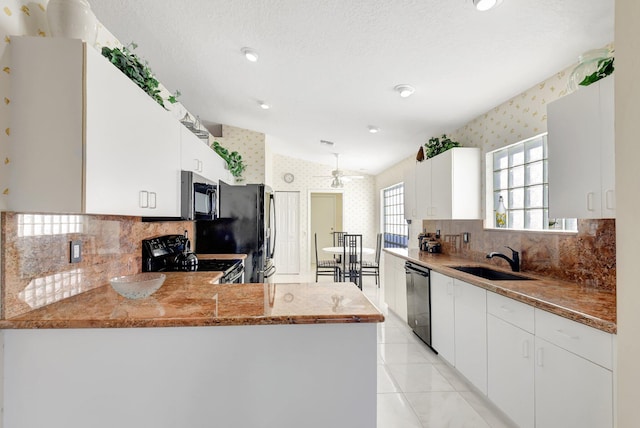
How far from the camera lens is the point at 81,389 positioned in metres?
1.20

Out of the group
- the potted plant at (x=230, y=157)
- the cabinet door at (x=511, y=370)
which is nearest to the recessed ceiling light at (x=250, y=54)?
the potted plant at (x=230, y=157)

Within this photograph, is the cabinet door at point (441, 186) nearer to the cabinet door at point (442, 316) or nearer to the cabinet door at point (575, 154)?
the cabinet door at point (442, 316)

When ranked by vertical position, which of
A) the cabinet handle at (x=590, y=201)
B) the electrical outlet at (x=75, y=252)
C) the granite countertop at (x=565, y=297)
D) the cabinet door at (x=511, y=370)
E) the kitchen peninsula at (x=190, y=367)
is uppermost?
the cabinet handle at (x=590, y=201)

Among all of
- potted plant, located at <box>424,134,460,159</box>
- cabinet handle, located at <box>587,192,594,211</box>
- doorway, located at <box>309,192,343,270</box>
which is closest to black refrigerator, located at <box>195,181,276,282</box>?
potted plant, located at <box>424,134,460,159</box>

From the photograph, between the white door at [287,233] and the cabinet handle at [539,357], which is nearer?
the cabinet handle at [539,357]

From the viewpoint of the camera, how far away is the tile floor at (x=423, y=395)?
1.95 meters

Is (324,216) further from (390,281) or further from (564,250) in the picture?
(564,250)

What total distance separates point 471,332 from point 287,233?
5.08 metres

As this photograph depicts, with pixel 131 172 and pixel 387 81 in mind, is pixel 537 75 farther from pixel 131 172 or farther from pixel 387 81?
pixel 131 172

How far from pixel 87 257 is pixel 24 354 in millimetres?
562

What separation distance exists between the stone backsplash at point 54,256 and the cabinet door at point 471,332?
245 cm

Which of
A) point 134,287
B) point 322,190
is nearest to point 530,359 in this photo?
point 134,287

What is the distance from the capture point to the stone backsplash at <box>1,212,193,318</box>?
3.98ft

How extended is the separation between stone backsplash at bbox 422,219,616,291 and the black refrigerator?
95.3 inches
